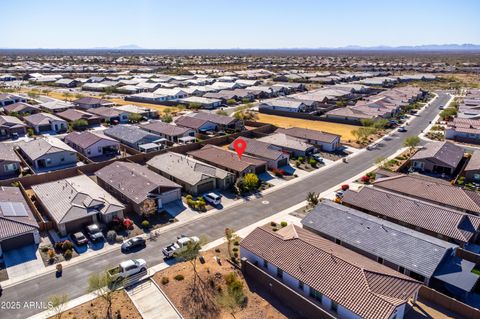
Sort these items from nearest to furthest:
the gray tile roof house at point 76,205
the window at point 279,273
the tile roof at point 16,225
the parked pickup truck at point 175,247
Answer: the window at point 279,273
the parked pickup truck at point 175,247
the tile roof at point 16,225
the gray tile roof house at point 76,205

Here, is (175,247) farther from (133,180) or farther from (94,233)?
(133,180)

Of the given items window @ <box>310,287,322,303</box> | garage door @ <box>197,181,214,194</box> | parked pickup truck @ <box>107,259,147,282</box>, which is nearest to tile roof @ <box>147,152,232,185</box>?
garage door @ <box>197,181,214,194</box>

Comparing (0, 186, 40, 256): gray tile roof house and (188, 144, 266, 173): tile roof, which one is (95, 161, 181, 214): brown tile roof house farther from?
(0, 186, 40, 256): gray tile roof house

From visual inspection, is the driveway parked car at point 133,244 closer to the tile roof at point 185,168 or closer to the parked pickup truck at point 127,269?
the parked pickup truck at point 127,269

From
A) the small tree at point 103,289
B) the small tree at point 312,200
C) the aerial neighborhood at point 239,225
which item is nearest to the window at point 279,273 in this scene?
the aerial neighborhood at point 239,225

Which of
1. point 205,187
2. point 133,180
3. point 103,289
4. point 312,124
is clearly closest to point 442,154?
point 312,124

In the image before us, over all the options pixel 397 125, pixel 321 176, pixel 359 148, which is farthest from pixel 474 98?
pixel 321 176
